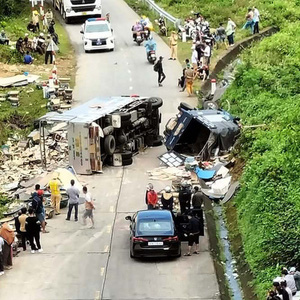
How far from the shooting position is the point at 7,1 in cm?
5903

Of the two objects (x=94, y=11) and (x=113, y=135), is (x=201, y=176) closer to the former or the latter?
(x=113, y=135)

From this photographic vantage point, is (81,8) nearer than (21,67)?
No

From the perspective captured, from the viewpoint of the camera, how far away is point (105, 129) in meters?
32.0

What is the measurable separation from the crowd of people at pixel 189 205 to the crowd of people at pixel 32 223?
6.33 ft

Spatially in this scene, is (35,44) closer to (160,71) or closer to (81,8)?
(160,71)

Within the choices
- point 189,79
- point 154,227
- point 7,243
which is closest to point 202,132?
point 189,79

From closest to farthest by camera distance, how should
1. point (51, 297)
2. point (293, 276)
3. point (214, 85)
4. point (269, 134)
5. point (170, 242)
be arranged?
1. point (293, 276)
2. point (51, 297)
3. point (170, 242)
4. point (269, 134)
5. point (214, 85)

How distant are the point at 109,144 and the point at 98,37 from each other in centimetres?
1934

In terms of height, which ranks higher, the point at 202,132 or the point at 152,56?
the point at 202,132

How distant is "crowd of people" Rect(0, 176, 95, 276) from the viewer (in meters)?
23.8

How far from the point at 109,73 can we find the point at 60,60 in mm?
3808

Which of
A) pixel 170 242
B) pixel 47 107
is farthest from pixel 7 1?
pixel 170 242

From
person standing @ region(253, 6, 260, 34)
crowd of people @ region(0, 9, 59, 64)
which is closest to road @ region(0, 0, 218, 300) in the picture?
crowd of people @ region(0, 9, 59, 64)

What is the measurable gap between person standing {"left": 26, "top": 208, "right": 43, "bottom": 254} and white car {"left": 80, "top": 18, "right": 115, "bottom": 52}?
26.7 metres
